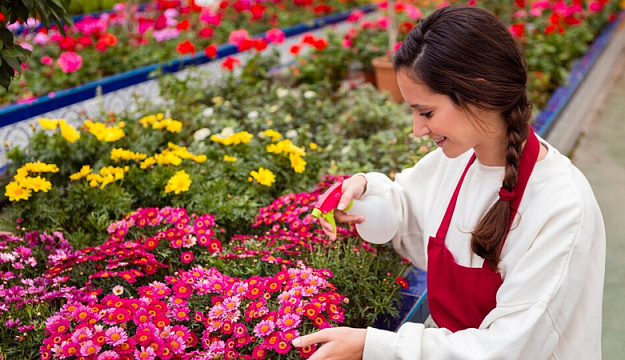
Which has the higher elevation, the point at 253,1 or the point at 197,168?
the point at 197,168

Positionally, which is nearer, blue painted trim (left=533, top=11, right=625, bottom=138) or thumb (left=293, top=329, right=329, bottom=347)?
thumb (left=293, top=329, right=329, bottom=347)

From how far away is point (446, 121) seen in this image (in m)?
1.47

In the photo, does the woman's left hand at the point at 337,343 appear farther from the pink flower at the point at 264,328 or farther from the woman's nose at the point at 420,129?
the woman's nose at the point at 420,129

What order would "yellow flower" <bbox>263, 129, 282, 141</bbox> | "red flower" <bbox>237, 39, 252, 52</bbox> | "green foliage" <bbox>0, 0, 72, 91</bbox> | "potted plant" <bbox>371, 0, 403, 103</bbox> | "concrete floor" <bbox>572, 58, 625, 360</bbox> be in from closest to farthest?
"green foliage" <bbox>0, 0, 72, 91</bbox> < "yellow flower" <bbox>263, 129, 282, 141</bbox> < "concrete floor" <bbox>572, 58, 625, 360</bbox> < "red flower" <bbox>237, 39, 252, 52</bbox> < "potted plant" <bbox>371, 0, 403, 103</bbox>

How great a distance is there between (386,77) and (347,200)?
415 centimetres

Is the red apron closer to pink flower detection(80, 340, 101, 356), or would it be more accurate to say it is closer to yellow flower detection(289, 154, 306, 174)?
pink flower detection(80, 340, 101, 356)

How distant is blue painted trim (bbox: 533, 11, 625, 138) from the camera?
4.50 metres

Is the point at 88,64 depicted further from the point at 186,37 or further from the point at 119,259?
the point at 119,259

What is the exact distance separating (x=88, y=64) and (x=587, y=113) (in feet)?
16.1

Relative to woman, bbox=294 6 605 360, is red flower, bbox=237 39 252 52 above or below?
below

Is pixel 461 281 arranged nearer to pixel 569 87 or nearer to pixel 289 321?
pixel 289 321

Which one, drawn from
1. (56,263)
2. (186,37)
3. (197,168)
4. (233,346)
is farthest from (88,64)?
(233,346)

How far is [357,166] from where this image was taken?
320 centimetres

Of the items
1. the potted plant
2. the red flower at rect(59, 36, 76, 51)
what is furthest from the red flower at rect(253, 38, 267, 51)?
the red flower at rect(59, 36, 76, 51)
